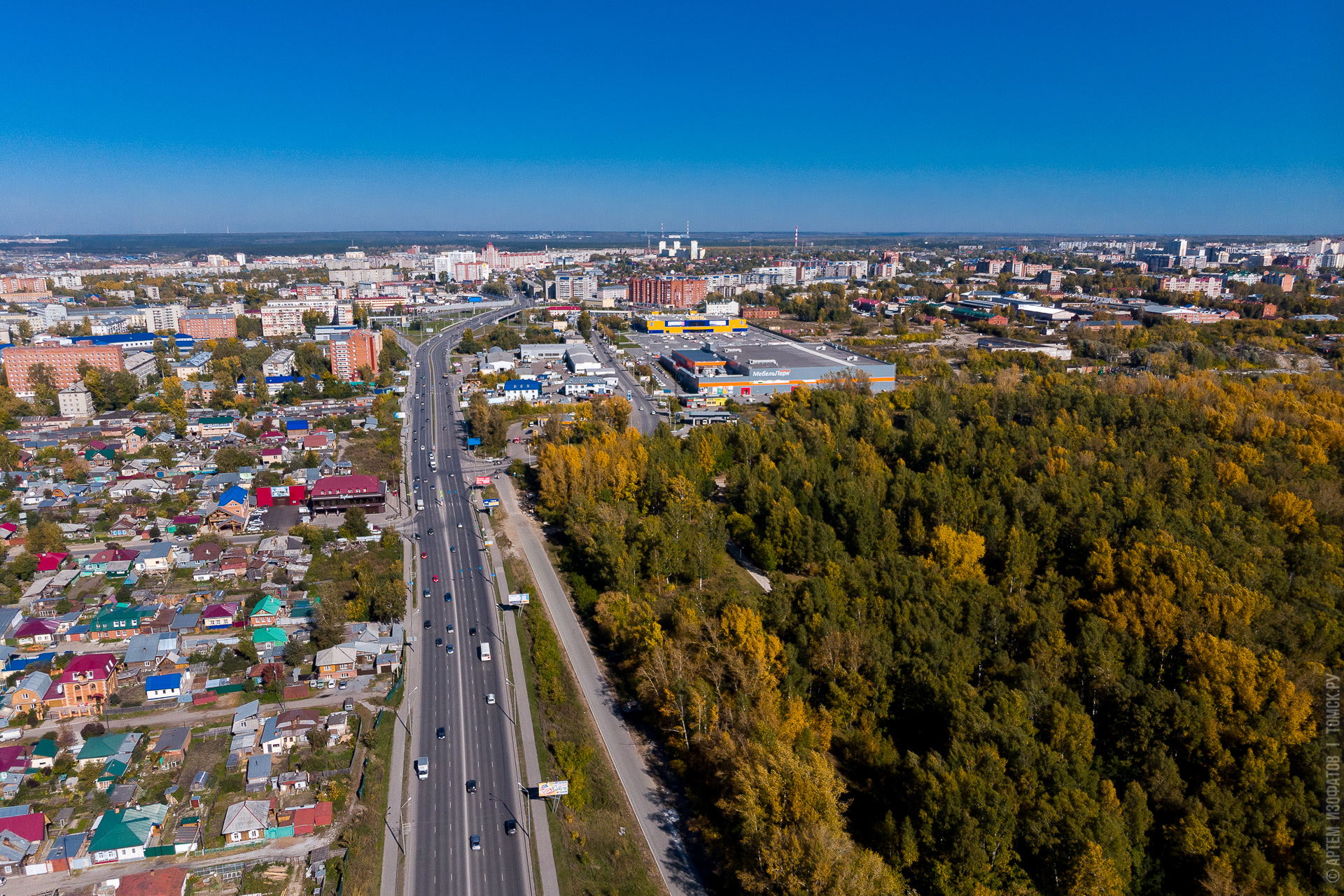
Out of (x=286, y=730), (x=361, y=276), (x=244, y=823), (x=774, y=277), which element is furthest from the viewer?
(x=774, y=277)

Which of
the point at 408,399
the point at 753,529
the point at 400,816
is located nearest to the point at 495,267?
the point at 408,399

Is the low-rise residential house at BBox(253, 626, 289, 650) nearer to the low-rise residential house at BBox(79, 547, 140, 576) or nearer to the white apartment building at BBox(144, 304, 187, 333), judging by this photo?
the low-rise residential house at BBox(79, 547, 140, 576)

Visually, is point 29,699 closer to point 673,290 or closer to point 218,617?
point 218,617

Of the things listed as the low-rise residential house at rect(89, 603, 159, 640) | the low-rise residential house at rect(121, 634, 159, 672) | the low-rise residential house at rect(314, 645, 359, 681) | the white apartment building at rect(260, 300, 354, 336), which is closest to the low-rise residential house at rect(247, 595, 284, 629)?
the low-rise residential house at rect(121, 634, 159, 672)

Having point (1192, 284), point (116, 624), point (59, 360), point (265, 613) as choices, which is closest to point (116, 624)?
point (116, 624)

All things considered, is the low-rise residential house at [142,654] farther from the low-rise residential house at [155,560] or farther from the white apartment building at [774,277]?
the white apartment building at [774,277]

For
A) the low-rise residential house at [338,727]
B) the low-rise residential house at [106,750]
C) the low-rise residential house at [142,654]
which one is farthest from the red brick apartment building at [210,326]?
the low-rise residential house at [338,727]

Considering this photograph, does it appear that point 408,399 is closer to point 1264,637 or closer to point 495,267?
point 1264,637
